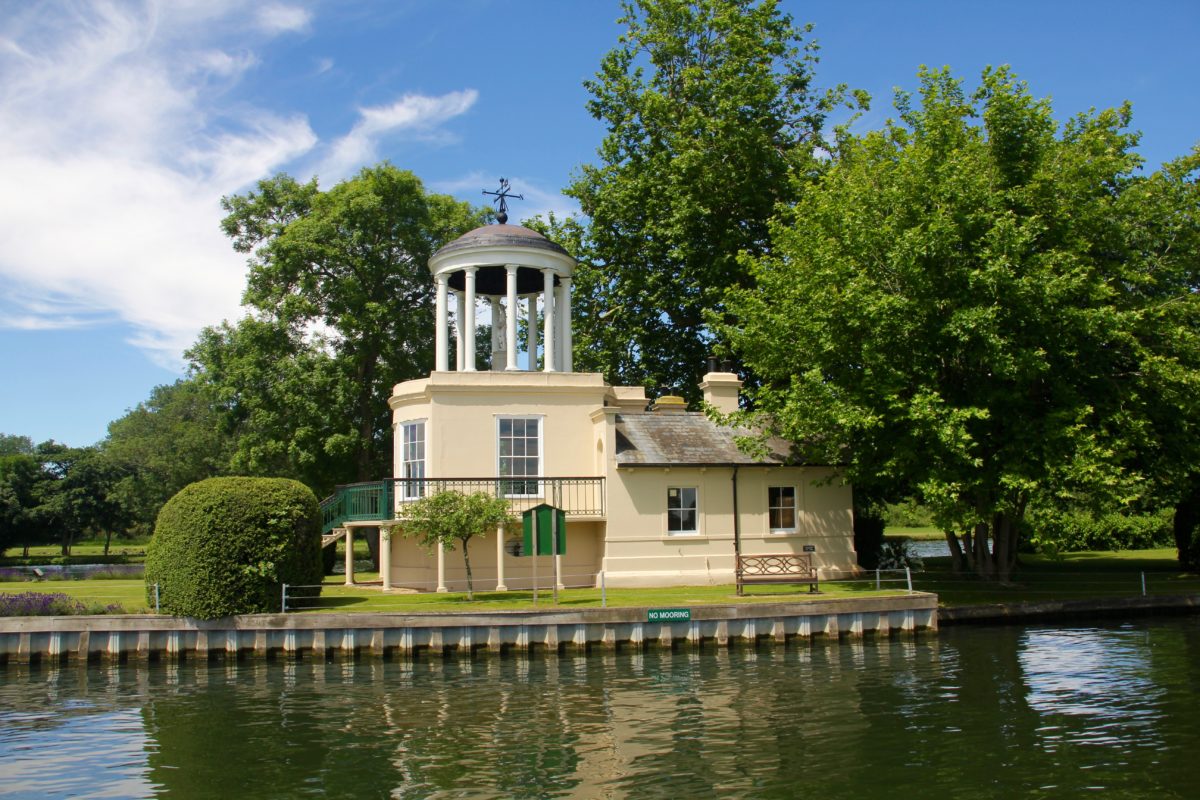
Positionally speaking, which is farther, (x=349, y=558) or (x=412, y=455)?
(x=412, y=455)

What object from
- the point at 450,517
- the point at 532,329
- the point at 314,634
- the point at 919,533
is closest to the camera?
the point at 314,634

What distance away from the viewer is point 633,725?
1454 cm

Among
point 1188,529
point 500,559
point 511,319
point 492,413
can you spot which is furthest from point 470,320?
point 1188,529

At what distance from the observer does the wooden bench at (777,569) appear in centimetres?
2398

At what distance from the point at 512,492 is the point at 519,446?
1451 mm

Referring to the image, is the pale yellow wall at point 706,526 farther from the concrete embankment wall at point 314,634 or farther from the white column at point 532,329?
the white column at point 532,329

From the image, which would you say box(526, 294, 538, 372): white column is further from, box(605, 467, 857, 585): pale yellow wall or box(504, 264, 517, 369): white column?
box(605, 467, 857, 585): pale yellow wall

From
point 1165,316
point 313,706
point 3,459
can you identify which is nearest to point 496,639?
point 313,706

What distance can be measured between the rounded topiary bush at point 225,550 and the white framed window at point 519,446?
727 centimetres

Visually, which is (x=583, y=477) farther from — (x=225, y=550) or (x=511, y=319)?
(x=225, y=550)

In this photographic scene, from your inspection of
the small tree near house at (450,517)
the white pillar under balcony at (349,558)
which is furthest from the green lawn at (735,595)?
the small tree near house at (450,517)

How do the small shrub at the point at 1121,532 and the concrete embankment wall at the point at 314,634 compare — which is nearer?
the concrete embankment wall at the point at 314,634

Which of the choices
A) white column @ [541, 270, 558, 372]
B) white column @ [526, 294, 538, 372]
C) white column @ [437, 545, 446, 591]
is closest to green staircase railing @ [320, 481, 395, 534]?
white column @ [437, 545, 446, 591]

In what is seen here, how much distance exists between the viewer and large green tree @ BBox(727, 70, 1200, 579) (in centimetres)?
2352
